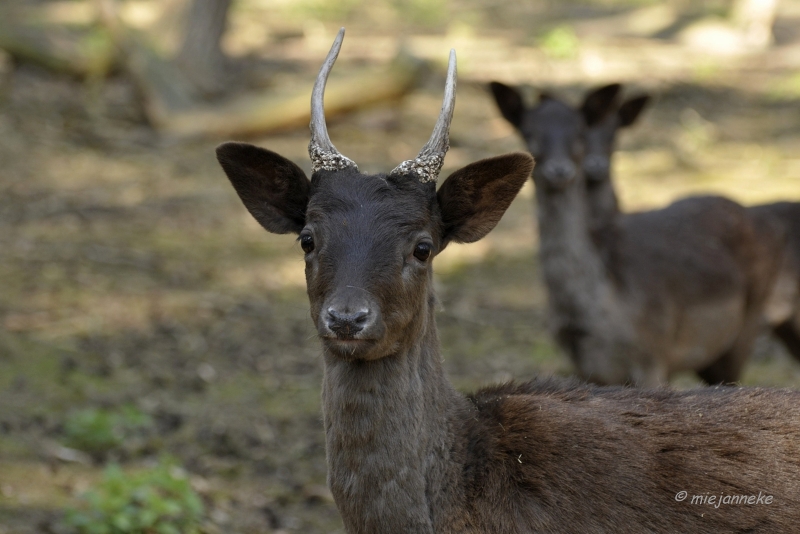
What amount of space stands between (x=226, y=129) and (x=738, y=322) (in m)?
8.53

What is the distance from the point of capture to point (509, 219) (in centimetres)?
1318

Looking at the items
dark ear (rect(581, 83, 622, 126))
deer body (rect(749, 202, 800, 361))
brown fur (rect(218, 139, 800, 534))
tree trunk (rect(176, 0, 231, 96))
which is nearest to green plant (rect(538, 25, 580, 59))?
tree trunk (rect(176, 0, 231, 96))

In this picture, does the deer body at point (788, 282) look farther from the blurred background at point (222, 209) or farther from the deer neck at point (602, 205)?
the deer neck at point (602, 205)

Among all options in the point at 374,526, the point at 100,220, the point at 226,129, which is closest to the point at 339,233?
the point at 374,526

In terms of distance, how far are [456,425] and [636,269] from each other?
4.24m

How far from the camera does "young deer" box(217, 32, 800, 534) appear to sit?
3898 millimetres

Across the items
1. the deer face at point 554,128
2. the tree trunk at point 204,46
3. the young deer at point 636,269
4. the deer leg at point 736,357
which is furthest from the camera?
the tree trunk at point 204,46

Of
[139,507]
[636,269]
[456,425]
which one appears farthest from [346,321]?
[636,269]

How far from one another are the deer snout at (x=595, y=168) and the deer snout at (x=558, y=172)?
1131 mm

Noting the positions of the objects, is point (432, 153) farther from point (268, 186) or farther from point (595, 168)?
point (595, 168)

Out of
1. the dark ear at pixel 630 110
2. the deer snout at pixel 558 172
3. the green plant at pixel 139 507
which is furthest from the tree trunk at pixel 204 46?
the green plant at pixel 139 507

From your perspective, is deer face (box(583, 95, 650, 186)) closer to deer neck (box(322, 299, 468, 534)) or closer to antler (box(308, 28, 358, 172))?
antler (box(308, 28, 358, 172))

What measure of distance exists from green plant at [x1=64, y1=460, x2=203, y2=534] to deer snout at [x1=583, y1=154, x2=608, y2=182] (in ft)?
16.2

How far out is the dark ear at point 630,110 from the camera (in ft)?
32.1
